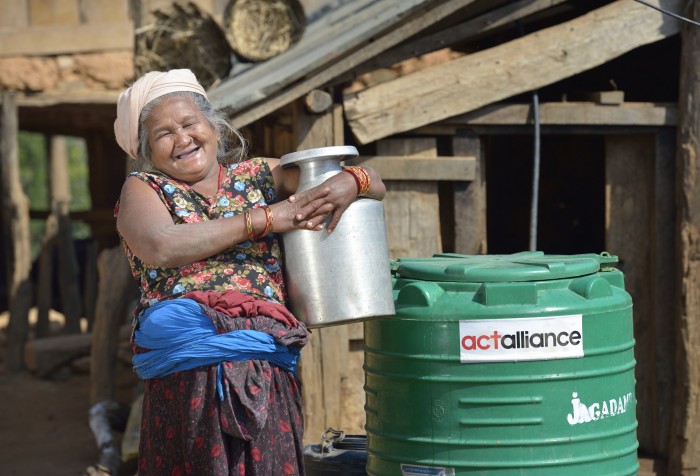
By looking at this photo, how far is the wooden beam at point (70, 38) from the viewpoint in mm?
9086

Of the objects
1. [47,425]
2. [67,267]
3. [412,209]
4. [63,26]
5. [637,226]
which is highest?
[63,26]

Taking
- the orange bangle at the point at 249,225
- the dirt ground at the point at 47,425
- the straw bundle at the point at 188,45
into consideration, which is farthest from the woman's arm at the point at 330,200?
the straw bundle at the point at 188,45

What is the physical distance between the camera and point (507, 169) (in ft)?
25.2

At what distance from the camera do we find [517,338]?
2920 millimetres

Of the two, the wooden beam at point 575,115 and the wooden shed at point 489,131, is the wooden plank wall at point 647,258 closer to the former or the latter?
the wooden shed at point 489,131

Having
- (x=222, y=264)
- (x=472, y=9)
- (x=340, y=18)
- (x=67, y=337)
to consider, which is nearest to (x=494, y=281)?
(x=222, y=264)

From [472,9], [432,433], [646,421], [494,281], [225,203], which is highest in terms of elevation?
[472,9]

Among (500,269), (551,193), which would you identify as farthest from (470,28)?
(500,269)

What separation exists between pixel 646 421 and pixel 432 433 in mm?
2964

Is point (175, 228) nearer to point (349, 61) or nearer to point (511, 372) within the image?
point (511, 372)

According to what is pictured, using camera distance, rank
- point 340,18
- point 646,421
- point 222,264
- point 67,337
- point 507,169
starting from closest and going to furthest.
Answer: point 222,264 < point 646,421 < point 340,18 < point 507,169 < point 67,337

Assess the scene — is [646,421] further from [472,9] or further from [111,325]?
[111,325]

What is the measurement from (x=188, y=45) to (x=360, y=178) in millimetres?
3877

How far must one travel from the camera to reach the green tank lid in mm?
2967
